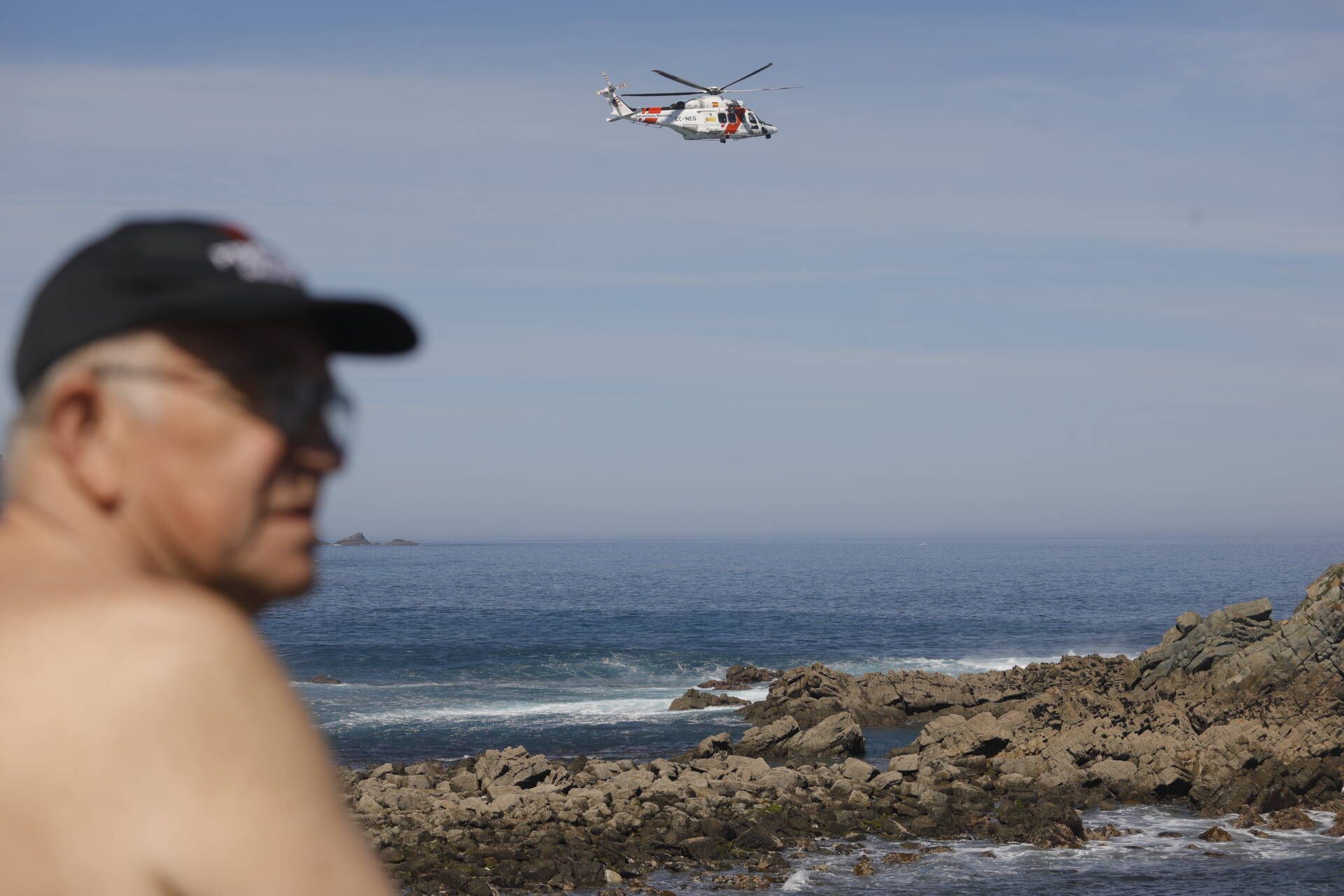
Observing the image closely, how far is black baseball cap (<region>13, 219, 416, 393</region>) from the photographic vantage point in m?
1.06

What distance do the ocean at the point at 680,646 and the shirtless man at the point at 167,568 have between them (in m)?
0.13

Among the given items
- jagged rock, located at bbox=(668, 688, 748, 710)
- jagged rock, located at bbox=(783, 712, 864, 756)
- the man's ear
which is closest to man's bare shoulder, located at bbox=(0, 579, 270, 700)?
the man's ear

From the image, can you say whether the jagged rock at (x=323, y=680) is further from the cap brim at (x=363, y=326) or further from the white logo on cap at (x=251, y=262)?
the white logo on cap at (x=251, y=262)

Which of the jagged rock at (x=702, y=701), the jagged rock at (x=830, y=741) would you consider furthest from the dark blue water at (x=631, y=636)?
the jagged rock at (x=830, y=741)

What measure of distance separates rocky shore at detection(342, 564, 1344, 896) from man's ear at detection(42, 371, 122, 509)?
20.6 metres

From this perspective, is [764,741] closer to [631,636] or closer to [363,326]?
[363,326]

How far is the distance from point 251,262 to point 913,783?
91.5ft

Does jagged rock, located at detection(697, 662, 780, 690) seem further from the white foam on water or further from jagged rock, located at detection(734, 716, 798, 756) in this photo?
jagged rock, located at detection(734, 716, 798, 756)

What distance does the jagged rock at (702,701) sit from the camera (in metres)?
42.9

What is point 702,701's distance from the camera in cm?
4331

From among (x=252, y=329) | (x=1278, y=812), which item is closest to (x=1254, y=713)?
(x=1278, y=812)

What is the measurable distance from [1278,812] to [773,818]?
10.3 meters

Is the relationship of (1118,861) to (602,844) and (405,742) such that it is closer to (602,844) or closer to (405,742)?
(602,844)

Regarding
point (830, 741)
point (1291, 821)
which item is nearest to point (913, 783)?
point (830, 741)
